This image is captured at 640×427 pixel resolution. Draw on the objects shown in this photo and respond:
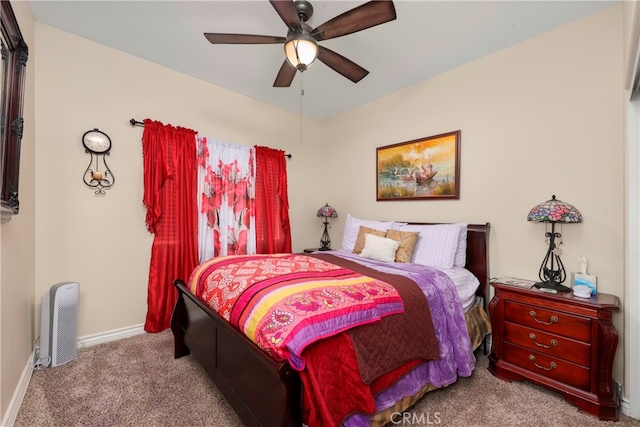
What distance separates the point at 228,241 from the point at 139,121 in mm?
1639

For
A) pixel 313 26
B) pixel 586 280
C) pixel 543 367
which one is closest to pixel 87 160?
pixel 313 26

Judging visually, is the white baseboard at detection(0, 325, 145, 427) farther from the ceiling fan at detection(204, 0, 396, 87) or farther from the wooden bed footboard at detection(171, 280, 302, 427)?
the ceiling fan at detection(204, 0, 396, 87)

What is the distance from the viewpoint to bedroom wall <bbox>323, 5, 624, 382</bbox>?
2.00 meters

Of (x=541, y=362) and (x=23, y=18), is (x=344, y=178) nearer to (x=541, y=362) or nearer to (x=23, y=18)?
(x=541, y=362)

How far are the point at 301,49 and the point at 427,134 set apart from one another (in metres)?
1.94

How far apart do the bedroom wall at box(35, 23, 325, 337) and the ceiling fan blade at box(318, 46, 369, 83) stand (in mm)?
1887

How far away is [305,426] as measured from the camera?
45.5 inches

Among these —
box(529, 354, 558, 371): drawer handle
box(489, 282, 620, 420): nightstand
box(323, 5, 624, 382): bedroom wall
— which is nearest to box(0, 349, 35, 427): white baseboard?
box(489, 282, 620, 420): nightstand

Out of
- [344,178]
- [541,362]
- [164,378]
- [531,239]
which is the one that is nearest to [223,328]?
[164,378]

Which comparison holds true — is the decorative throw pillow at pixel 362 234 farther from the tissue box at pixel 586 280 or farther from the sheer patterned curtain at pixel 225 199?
the tissue box at pixel 586 280

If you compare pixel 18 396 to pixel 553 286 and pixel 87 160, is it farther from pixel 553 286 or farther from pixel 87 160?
pixel 553 286

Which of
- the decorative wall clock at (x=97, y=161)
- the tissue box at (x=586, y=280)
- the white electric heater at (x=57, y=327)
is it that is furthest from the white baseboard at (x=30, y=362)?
the tissue box at (x=586, y=280)

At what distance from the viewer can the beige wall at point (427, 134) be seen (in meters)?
2.02

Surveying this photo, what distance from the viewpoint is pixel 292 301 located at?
142 cm
